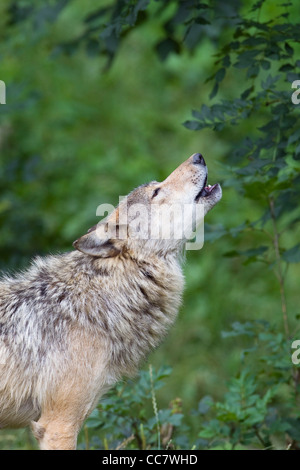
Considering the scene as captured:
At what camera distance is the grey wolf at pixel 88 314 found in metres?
3.81

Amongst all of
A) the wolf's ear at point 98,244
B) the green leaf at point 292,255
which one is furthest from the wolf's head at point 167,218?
the green leaf at point 292,255

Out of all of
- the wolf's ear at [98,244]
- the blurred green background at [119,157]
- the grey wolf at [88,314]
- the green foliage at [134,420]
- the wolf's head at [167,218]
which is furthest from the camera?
the blurred green background at [119,157]

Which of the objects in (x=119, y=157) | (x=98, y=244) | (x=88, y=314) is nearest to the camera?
(x=88, y=314)

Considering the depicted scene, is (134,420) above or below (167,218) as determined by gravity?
below

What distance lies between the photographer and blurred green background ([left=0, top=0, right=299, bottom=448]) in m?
7.79

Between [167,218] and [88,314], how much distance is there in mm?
795

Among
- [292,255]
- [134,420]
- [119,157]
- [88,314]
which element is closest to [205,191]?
[292,255]

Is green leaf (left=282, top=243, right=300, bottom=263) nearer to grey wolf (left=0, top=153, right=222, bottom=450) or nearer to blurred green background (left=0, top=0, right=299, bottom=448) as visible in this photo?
grey wolf (left=0, top=153, right=222, bottom=450)

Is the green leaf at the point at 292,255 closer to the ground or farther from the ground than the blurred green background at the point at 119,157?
closer to the ground

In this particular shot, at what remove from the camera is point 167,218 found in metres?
4.30

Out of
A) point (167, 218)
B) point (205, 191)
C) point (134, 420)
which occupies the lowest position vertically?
point (134, 420)

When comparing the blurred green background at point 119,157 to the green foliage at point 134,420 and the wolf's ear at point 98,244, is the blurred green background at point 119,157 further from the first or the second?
the wolf's ear at point 98,244

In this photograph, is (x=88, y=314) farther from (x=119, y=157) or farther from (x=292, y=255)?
(x=119, y=157)

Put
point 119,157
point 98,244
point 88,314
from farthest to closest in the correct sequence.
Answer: point 119,157, point 98,244, point 88,314
